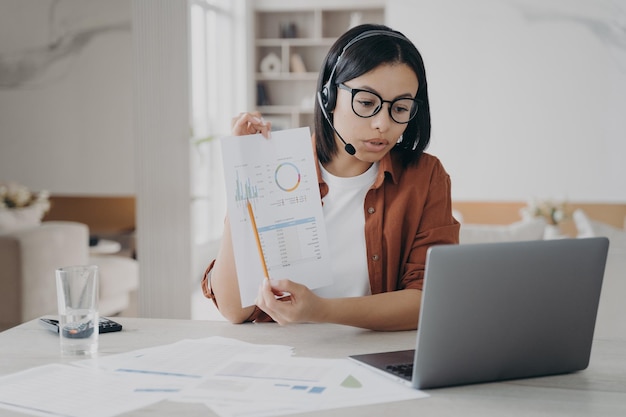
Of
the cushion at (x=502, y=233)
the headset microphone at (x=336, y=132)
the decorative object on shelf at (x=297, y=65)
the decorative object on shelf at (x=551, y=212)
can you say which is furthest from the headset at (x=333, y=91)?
the decorative object on shelf at (x=297, y=65)

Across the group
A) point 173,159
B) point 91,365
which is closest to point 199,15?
point 173,159

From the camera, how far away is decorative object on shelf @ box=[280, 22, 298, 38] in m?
7.62

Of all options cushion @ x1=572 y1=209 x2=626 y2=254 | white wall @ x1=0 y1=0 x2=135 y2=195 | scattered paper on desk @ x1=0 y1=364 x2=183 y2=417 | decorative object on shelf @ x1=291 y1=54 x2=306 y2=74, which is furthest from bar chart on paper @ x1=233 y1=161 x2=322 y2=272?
decorative object on shelf @ x1=291 y1=54 x2=306 y2=74

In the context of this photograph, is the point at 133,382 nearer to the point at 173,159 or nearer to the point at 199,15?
the point at 173,159

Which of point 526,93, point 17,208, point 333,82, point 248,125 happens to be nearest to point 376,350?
point 248,125

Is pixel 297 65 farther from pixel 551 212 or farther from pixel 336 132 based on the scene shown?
pixel 336 132

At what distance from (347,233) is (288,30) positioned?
6.10 meters

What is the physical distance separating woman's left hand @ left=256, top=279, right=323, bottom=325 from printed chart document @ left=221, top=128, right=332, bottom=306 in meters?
0.07

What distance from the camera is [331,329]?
5.24 ft

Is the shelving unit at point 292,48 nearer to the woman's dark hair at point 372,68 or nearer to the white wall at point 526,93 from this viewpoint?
the white wall at point 526,93

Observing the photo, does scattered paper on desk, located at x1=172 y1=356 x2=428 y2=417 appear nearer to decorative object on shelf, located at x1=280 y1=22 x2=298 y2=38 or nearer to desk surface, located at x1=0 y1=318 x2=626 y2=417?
desk surface, located at x1=0 y1=318 x2=626 y2=417

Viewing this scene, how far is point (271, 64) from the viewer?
25.2 feet

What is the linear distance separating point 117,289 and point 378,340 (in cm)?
362

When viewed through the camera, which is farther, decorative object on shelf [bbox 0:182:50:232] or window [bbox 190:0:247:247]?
window [bbox 190:0:247:247]
